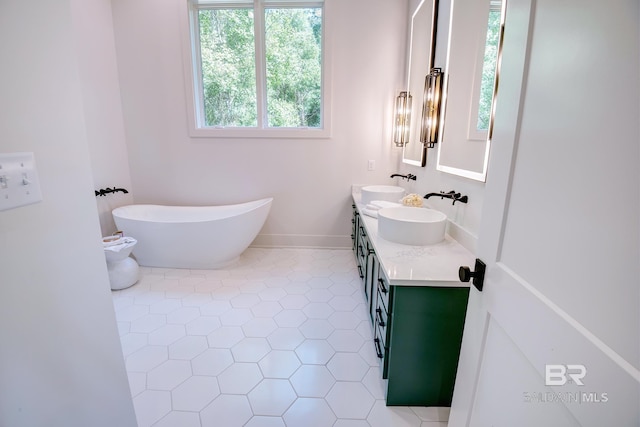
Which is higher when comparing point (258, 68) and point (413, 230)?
point (258, 68)

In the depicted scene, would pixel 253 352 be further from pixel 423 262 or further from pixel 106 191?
pixel 106 191

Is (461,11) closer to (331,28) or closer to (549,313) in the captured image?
(331,28)

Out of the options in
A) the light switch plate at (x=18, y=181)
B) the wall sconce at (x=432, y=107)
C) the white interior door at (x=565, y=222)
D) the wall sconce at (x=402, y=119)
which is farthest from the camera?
the wall sconce at (x=402, y=119)

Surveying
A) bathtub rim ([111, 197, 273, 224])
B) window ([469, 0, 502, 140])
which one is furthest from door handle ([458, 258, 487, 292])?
Result: bathtub rim ([111, 197, 273, 224])

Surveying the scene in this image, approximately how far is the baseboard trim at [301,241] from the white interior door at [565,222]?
287 cm

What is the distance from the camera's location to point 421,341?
4.68 feet

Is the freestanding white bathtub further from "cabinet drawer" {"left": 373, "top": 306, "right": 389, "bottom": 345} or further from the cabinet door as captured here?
the cabinet door

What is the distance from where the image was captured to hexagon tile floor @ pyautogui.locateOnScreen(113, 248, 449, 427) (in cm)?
151

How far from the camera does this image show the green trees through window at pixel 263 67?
3.39 meters

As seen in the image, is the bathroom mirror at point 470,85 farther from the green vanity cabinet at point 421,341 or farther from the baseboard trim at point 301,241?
the baseboard trim at point 301,241

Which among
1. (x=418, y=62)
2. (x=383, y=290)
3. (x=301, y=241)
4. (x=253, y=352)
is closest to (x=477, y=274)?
(x=383, y=290)

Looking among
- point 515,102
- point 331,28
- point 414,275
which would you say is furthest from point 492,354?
point 331,28

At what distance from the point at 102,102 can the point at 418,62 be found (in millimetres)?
3269

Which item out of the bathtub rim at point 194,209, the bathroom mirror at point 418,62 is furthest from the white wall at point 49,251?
the bathtub rim at point 194,209
